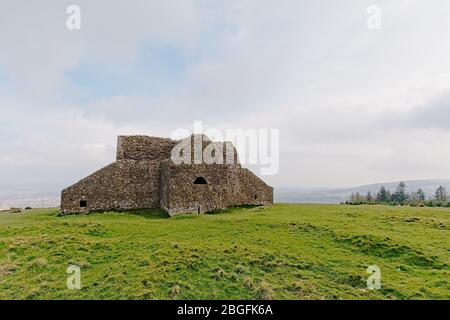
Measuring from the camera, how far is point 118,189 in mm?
24859

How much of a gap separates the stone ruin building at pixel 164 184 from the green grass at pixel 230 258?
417cm

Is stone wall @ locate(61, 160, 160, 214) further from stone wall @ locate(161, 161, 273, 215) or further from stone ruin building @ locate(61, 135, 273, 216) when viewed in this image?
stone wall @ locate(161, 161, 273, 215)

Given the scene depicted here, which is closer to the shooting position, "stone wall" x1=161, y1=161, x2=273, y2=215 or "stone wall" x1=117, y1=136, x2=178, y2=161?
"stone wall" x1=161, y1=161, x2=273, y2=215

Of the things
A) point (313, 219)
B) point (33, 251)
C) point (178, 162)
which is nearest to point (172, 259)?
point (33, 251)

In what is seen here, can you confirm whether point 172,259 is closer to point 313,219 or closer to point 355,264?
point 355,264

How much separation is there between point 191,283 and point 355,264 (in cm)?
610

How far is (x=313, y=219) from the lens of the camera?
62.0 feet

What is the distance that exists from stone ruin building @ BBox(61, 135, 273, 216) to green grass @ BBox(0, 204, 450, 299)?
164 inches

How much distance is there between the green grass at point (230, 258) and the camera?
1033 cm

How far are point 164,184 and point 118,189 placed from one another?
11.7ft

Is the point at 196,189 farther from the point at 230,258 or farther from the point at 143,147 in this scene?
the point at 230,258

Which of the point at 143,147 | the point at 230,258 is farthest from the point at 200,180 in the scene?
the point at 230,258

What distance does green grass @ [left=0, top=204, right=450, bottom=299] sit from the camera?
10.3 m

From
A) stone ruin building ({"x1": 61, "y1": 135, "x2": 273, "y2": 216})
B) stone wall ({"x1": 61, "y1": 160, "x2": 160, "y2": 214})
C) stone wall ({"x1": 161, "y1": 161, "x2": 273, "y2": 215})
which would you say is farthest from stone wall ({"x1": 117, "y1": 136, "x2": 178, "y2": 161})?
stone wall ({"x1": 161, "y1": 161, "x2": 273, "y2": 215})
